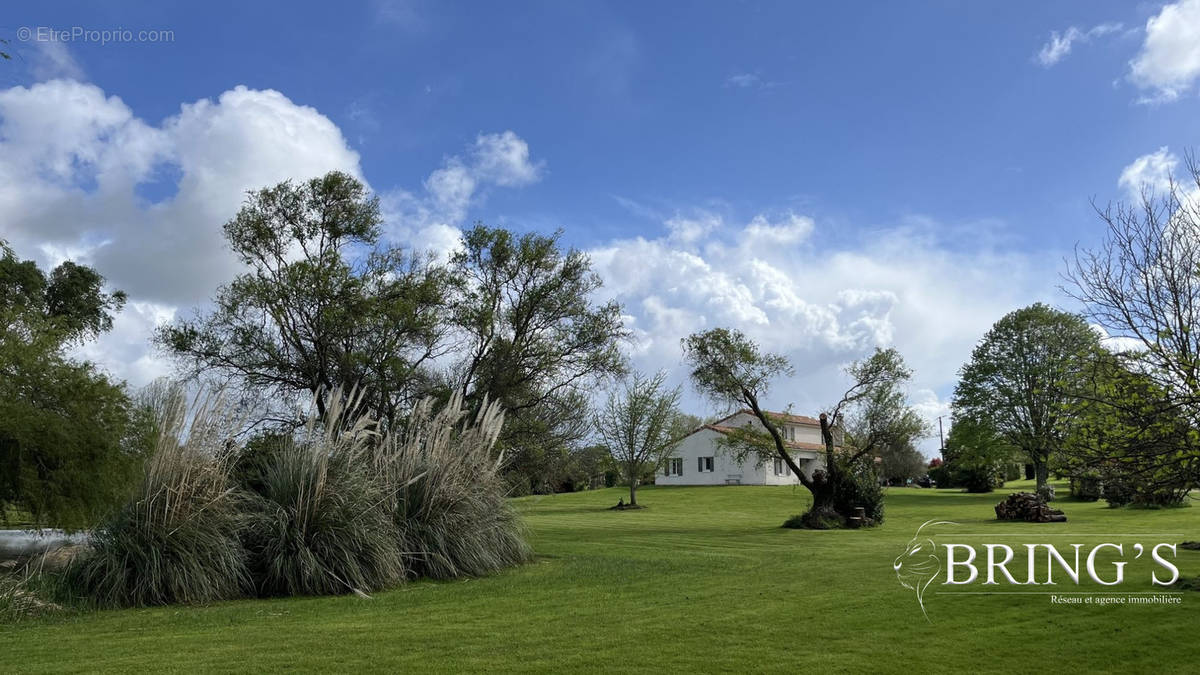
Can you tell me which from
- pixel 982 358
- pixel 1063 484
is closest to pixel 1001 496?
pixel 982 358

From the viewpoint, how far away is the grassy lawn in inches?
269

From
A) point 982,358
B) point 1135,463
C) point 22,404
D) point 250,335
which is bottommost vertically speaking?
point 1135,463

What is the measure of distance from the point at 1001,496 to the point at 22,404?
4601cm

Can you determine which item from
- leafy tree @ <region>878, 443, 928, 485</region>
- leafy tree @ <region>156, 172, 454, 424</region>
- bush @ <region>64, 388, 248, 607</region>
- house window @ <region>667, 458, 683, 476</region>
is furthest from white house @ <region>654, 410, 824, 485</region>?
bush @ <region>64, 388, 248, 607</region>

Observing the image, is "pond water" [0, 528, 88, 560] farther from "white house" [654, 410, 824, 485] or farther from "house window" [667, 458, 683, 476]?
"house window" [667, 458, 683, 476]

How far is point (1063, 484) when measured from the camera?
55.7 metres

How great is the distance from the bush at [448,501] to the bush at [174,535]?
240 centimetres

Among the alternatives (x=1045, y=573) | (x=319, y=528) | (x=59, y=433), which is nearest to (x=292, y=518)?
(x=319, y=528)

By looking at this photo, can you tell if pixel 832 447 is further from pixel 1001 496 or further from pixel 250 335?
pixel 1001 496

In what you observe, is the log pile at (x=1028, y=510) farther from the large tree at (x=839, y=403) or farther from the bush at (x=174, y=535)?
the bush at (x=174, y=535)

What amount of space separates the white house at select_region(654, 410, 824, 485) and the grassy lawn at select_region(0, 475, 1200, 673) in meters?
44.9

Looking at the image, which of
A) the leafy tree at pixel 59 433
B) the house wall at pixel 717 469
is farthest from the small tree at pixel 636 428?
the leafy tree at pixel 59 433

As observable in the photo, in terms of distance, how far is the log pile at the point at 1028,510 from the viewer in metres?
26.7

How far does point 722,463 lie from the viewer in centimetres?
5919
